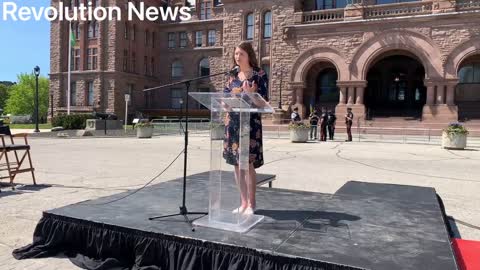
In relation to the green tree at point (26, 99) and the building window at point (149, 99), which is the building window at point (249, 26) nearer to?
the building window at point (149, 99)

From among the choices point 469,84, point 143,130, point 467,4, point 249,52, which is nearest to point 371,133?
point 469,84

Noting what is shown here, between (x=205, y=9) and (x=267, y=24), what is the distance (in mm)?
15515

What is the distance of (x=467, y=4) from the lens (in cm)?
3394

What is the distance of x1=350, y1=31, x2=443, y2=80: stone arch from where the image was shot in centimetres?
3406

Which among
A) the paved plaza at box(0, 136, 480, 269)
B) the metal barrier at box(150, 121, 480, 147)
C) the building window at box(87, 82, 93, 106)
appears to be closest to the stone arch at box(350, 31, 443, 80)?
the metal barrier at box(150, 121, 480, 147)

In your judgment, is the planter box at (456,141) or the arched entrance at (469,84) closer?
the planter box at (456,141)

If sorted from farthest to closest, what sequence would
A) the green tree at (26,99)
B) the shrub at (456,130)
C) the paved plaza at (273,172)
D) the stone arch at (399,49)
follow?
the green tree at (26,99)
the stone arch at (399,49)
the shrub at (456,130)
the paved plaza at (273,172)

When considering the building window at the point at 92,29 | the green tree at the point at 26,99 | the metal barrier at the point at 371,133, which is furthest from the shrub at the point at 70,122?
the green tree at the point at 26,99

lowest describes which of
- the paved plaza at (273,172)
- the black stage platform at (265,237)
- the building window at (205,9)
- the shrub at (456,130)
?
the paved plaza at (273,172)

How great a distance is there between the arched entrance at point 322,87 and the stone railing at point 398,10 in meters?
5.98

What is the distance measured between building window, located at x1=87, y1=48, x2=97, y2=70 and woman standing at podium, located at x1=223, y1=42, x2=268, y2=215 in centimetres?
5010

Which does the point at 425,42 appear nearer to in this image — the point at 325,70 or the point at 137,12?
the point at 325,70

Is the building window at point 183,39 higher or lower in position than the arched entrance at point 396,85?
higher

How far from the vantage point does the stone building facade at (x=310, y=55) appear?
3397 centimetres
